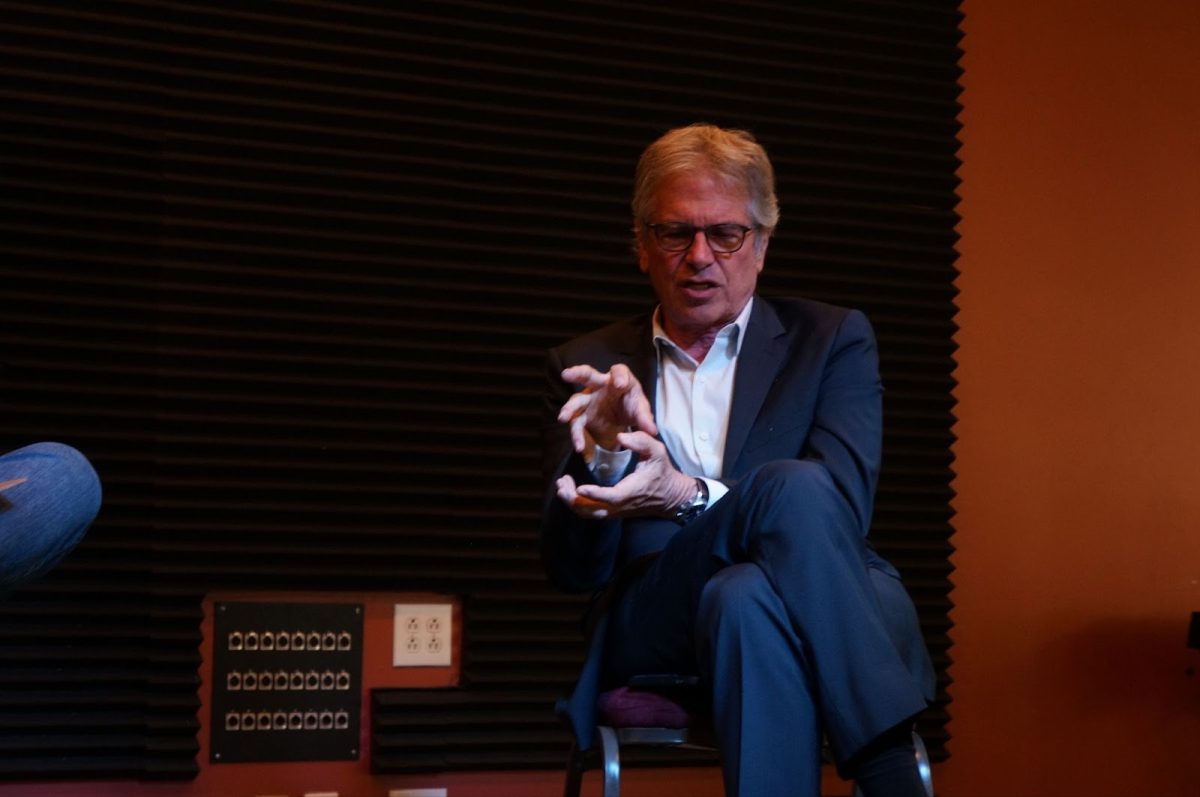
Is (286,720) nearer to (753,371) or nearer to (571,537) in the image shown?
(571,537)

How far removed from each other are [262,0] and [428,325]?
3.16 feet

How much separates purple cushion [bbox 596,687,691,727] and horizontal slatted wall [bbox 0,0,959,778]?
141 cm

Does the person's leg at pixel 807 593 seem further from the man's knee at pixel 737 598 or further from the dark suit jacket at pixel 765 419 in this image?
the dark suit jacket at pixel 765 419

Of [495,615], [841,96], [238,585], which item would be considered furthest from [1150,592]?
[238,585]

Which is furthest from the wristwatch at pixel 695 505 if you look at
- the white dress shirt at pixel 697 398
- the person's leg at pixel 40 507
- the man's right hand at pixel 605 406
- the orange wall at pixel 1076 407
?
the orange wall at pixel 1076 407

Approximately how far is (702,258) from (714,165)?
19cm

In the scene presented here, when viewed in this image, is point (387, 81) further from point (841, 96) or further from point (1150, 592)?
point (1150, 592)

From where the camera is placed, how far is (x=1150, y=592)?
452 cm

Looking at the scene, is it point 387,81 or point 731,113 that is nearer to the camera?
point 387,81

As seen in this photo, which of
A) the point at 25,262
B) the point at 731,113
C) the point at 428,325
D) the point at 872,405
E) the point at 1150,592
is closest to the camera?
the point at 872,405

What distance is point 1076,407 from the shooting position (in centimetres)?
449

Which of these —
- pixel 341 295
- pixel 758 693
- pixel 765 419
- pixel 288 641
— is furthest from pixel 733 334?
pixel 288 641

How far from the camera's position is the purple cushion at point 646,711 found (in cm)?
241

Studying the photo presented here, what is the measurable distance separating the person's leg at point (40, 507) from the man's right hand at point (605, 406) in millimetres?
740
